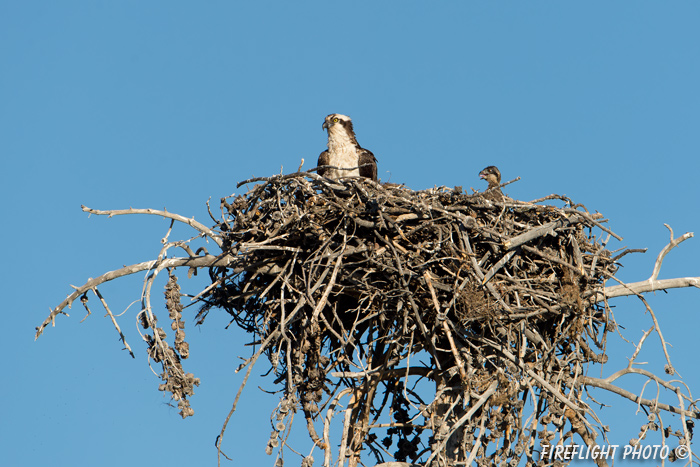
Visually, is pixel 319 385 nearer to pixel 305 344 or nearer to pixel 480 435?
pixel 305 344

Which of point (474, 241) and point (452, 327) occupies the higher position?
point (474, 241)

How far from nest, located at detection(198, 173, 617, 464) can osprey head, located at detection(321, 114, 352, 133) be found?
7.15ft

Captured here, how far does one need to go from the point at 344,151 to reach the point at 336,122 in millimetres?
380

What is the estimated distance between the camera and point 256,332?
8.38m

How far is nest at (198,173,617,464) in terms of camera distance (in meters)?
7.53

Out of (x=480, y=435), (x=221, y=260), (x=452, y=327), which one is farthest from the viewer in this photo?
(x=221, y=260)

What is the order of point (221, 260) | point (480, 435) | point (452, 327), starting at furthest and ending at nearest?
point (221, 260) < point (452, 327) < point (480, 435)

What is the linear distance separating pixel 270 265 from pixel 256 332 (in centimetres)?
78

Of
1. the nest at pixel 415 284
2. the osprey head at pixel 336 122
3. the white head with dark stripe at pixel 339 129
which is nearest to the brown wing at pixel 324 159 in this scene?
the white head with dark stripe at pixel 339 129

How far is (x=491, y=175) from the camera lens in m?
11.0

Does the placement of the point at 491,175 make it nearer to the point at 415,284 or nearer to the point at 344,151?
the point at 344,151

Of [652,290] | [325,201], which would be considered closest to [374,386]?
[325,201]

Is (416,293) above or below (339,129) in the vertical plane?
below

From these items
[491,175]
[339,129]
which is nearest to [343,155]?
[339,129]
